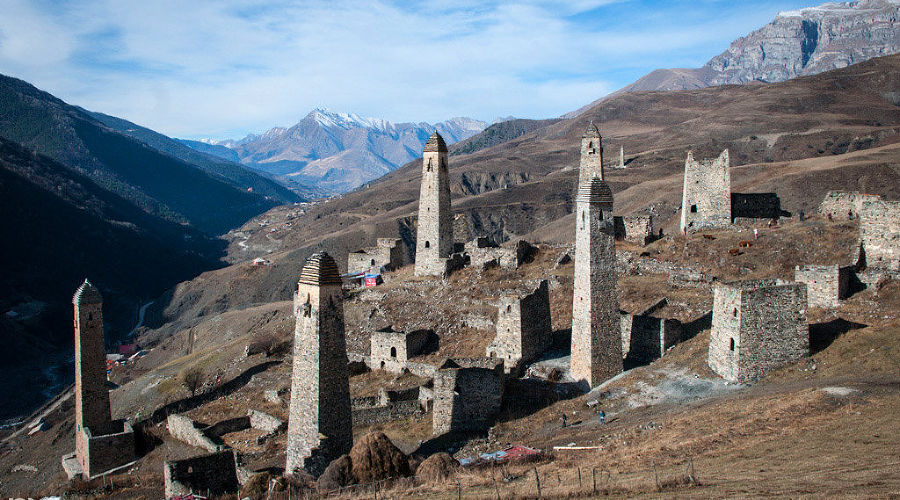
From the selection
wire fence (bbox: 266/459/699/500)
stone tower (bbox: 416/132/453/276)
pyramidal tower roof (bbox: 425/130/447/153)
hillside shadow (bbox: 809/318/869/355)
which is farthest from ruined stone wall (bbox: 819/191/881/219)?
wire fence (bbox: 266/459/699/500)

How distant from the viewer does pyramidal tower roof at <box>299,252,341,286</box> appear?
17.0 metres

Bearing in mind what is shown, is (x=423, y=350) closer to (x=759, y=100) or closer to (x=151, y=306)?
(x=151, y=306)

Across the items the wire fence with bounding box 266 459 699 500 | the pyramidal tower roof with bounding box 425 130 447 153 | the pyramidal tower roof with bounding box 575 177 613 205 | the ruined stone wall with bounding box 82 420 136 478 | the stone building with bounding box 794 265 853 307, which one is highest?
the pyramidal tower roof with bounding box 425 130 447 153

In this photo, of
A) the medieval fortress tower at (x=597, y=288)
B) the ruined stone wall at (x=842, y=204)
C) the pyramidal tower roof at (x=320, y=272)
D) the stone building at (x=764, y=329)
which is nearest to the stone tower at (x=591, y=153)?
the ruined stone wall at (x=842, y=204)

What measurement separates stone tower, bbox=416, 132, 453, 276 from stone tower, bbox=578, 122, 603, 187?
8.66 metres

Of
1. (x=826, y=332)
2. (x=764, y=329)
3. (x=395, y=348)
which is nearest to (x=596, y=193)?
(x=764, y=329)

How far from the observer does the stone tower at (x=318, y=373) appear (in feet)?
56.0

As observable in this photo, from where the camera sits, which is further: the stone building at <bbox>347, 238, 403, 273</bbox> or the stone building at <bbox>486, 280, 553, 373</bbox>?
the stone building at <bbox>347, 238, 403, 273</bbox>

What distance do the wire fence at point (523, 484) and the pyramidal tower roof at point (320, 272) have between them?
5.40 m

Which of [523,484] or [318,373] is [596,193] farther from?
[523,484]

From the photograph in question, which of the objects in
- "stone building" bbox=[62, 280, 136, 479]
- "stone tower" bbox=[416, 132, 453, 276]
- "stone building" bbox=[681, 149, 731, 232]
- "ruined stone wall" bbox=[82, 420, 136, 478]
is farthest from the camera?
"stone tower" bbox=[416, 132, 453, 276]

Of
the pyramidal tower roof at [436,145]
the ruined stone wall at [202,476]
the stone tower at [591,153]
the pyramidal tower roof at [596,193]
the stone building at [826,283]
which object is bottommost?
the ruined stone wall at [202,476]

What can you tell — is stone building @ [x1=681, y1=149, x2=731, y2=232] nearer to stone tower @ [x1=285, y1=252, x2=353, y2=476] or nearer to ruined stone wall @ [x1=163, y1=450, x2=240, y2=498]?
stone tower @ [x1=285, y1=252, x2=353, y2=476]

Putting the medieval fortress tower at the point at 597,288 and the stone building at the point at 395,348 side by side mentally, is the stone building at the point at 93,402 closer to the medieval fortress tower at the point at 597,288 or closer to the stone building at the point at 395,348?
the stone building at the point at 395,348
